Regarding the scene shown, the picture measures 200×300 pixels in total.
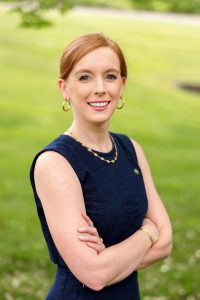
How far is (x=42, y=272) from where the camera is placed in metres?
10.1

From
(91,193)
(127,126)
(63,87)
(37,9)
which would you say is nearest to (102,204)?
(91,193)

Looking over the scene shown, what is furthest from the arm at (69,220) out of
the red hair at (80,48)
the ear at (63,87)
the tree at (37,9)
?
the tree at (37,9)

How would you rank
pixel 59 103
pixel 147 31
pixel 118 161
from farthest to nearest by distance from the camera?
pixel 147 31
pixel 59 103
pixel 118 161

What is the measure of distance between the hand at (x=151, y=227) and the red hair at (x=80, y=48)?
3.60 feet

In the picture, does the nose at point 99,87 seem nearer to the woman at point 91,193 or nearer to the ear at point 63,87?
the woman at point 91,193

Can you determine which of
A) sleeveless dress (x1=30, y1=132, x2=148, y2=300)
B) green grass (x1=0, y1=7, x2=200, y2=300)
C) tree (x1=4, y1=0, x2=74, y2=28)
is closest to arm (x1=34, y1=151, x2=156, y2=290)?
sleeveless dress (x1=30, y1=132, x2=148, y2=300)

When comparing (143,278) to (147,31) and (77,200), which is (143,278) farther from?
(147,31)

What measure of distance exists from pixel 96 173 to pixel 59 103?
2352 cm

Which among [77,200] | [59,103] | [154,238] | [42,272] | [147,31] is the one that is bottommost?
[147,31]

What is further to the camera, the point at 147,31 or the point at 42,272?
the point at 147,31

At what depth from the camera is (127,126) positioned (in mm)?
23891

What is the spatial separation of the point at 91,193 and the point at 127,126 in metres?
20.0

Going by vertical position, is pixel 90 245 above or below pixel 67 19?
above

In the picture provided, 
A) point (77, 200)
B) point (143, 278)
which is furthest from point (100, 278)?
point (143, 278)
